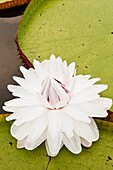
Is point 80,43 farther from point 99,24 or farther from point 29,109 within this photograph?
point 29,109

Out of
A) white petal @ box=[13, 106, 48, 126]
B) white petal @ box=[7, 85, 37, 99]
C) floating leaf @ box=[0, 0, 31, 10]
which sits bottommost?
white petal @ box=[13, 106, 48, 126]

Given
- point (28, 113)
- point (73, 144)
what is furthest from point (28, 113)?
point (73, 144)

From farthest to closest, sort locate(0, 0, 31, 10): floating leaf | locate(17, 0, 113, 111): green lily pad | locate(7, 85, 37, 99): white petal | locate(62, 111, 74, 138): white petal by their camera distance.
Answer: locate(0, 0, 31, 10): floating leaf < locate(17, 0, 113, 111): green lily pad < locate(7, 85, 37, 99): white petal < locate(62, 111, 74, 138): white petal

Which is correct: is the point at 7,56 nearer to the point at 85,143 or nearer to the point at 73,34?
the point at 73,34

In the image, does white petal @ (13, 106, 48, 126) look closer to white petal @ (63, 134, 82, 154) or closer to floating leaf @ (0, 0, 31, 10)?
white petal @ (63, 134, 82, 154)

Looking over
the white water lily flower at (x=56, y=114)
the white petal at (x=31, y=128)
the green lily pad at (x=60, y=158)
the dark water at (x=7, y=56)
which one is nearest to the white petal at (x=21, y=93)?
the white water lily flower at (x=56, y=114)

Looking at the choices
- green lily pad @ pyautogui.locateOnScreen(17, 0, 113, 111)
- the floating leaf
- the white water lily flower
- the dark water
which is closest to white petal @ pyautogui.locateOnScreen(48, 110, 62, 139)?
the white water lily flower

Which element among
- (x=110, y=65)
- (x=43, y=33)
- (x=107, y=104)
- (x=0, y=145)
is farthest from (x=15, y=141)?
(x=43, y=33)
